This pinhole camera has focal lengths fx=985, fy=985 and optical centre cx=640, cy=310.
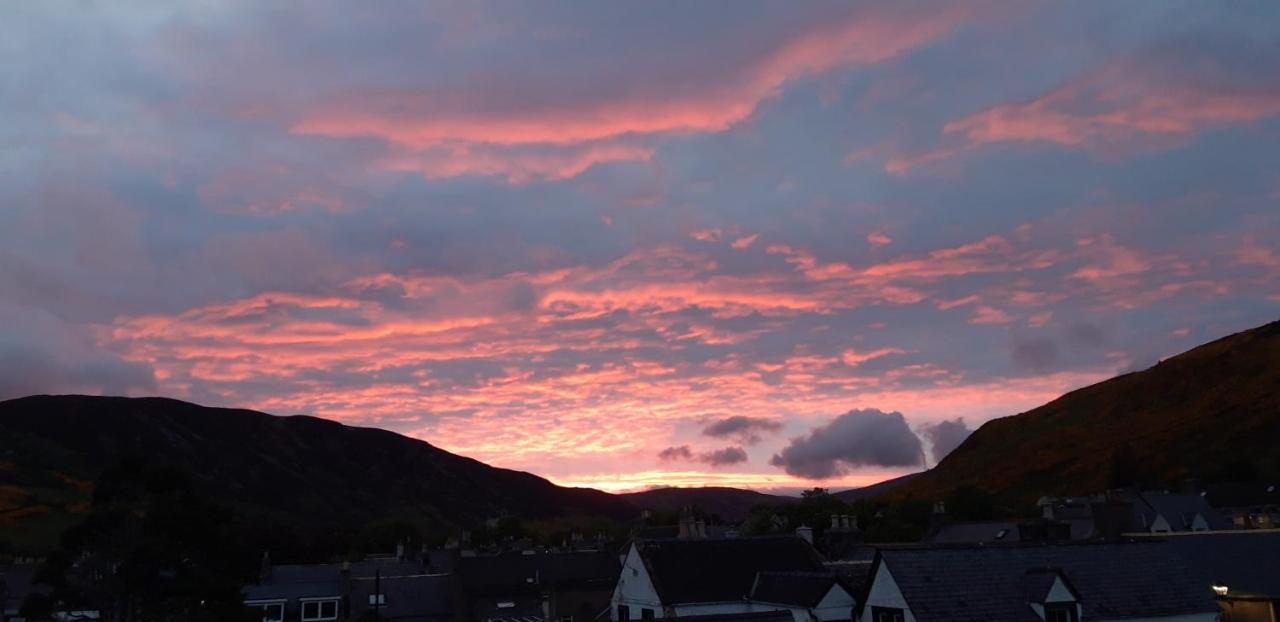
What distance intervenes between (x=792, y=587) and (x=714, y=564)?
6.99 metres

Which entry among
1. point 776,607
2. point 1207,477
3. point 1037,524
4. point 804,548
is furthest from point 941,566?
point 1207,477

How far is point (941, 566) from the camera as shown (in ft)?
131

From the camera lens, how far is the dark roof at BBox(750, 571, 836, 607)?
44.0 m

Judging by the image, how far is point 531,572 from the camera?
93.8m

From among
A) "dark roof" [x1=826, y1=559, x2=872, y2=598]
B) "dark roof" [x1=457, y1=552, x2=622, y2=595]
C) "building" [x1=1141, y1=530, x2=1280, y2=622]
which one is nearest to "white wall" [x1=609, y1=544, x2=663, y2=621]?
"dark roof" [x1=826, y1=559, x2=872, y2=598]

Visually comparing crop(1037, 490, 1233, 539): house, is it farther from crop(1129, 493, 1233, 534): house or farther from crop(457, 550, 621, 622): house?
crop(457, 550, 621, 622): house

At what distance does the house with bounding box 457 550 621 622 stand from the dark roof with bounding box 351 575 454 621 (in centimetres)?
233

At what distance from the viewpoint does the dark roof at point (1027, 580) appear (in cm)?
3869

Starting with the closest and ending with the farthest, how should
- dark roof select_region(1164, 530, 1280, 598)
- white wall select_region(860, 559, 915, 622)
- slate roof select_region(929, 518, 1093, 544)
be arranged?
white wall select_region(860, 559, 915, 622) → dark roof select_region(1164, 530, 1280, 598) → slate roof select_region(929, 518, 1093, 544)

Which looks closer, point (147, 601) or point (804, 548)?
point (147, 601)

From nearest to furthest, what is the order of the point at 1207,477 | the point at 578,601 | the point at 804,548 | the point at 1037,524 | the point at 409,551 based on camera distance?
the point at 804,548, the point at 1037,524, the point at 578,601, the point at 409,551, the point at 1207,477

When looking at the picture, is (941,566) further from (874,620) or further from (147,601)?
(147,601)

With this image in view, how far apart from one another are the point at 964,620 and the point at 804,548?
18858 mm

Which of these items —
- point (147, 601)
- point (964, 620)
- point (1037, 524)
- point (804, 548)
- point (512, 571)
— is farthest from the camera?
point (512, 571)
